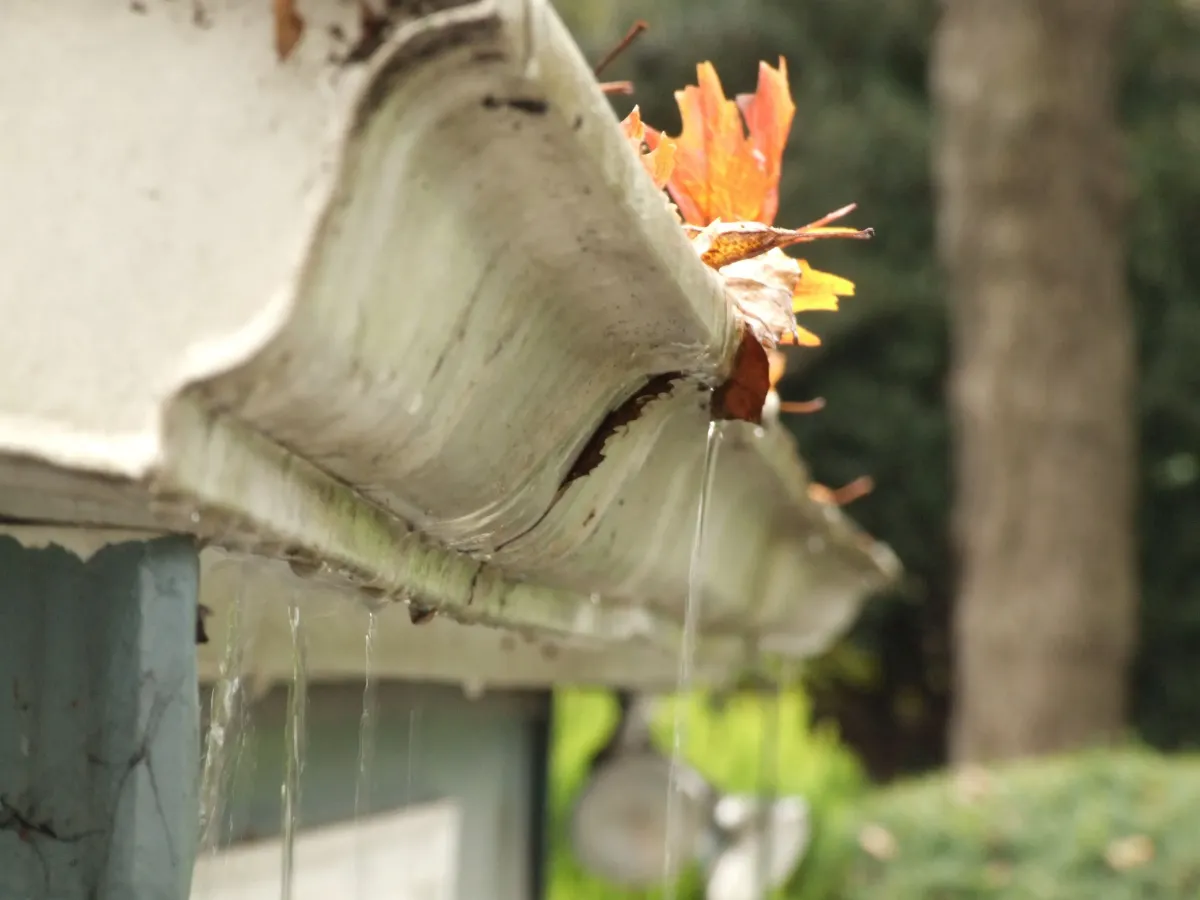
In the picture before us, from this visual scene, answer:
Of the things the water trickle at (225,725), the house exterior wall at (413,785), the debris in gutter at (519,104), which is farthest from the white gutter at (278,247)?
the house exterior wall at (413,785)

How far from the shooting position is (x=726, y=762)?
3.90 metres

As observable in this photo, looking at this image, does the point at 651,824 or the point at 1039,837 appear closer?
the point at 651,824

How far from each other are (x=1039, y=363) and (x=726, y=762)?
1.81 m

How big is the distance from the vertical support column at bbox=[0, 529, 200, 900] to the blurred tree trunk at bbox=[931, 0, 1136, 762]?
424 centimetres

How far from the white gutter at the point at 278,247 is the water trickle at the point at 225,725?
0.24 meters

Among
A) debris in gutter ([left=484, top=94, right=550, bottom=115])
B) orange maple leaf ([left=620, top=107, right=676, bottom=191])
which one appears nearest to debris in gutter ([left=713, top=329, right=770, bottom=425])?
orange maple leaf ([left=620, top=107, right=676, bottom=191])

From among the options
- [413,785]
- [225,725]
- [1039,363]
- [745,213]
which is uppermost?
→ [1039,363]

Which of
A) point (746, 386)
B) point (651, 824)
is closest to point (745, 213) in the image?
point (746, 386)

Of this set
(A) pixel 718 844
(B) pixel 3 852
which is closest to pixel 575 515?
(B) pixel 3 852

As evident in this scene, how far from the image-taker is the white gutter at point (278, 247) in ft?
1.39

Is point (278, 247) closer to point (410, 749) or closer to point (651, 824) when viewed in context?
point (410, 749)

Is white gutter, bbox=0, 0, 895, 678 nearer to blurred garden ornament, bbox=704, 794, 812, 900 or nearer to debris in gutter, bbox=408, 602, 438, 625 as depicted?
debris in gutter, bbox=408, 602, 438, 625

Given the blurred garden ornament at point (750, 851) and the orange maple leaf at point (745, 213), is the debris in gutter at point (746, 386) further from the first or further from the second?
the blurred garden ornament at point (750, 851)

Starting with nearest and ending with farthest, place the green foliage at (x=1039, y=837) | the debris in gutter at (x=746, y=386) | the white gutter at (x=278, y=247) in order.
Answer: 1. the white gutter at (x=278, y=247)
2. the debris in gutter at (x=746, y=386)
3. the green foliage at (x=1039, y=837)
